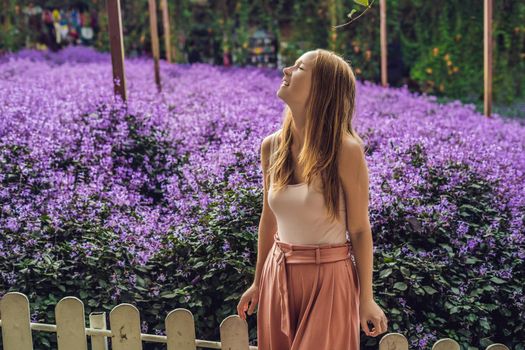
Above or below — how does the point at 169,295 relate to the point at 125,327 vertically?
below

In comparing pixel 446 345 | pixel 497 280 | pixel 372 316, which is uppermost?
pixel 372 316

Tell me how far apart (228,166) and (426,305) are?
166 centimetres

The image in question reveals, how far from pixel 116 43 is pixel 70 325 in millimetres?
3885

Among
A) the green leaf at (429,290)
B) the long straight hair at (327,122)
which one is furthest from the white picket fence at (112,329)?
the green leaf at (429,290)

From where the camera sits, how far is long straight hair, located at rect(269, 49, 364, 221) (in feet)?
8.62

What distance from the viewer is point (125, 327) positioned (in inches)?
Answer: 123

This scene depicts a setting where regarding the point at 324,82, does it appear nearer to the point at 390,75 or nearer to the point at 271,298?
the point at 271,298

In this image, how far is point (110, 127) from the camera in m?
6.27

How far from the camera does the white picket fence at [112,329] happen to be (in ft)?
9.90

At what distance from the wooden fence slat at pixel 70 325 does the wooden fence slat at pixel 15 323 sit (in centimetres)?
15

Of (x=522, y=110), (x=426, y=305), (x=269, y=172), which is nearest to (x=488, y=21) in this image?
(x=522, y=110)

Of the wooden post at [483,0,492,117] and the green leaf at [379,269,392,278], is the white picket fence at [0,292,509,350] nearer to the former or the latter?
the green leaf at [379,269,392,278]

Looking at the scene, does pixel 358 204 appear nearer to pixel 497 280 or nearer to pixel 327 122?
pixel 327 122

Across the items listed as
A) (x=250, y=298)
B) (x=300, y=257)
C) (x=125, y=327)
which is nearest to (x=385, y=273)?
(x=250, y=298)
